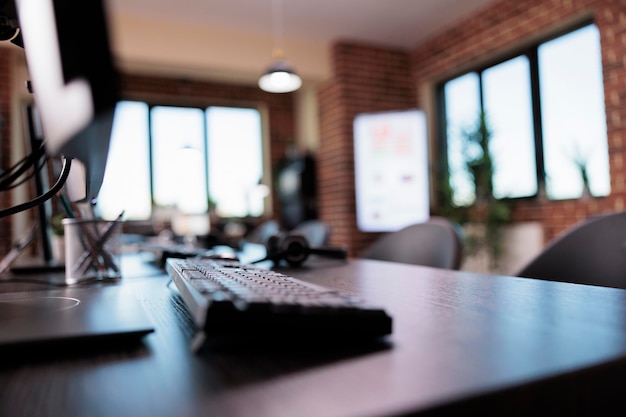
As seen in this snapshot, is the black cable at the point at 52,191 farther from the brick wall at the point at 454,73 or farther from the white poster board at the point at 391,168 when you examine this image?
the white poster board at the point at 391,168

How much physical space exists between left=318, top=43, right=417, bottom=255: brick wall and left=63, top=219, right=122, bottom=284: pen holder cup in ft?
13.2

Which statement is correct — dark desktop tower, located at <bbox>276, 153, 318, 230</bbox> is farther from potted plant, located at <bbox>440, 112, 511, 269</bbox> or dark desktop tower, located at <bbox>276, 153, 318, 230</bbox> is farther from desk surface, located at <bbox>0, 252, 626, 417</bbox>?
desk surface, located at <bbox>0, 252, 626, 417</bbox>

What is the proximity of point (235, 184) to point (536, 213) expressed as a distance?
4.25 m

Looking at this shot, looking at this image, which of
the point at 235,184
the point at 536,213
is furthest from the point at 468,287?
the point at 235,184

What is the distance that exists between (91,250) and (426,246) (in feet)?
3.08

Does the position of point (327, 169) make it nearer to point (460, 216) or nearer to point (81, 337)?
point (460, 216)

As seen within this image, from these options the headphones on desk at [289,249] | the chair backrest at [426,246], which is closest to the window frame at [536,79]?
the chair backrest at [426,246]

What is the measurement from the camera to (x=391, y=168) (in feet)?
16.2

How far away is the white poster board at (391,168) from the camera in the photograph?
4.86 m

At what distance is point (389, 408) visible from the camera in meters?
0.24

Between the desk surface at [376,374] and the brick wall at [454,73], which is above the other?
the brick wall at [454,73]

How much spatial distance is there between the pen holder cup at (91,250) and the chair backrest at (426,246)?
853mm

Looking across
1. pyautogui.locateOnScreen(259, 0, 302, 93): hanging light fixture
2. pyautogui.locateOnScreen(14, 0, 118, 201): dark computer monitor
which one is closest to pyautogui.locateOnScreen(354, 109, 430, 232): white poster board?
pyautogui.locateOnScreen(259, 0, 302, 93): hanging light fixture

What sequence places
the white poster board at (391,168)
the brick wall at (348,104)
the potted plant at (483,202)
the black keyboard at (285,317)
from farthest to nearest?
the brick wall at (348,104)
the white poster board at (391,168)
the potted plant at (483,202)
the black keyboard at (285,317)
